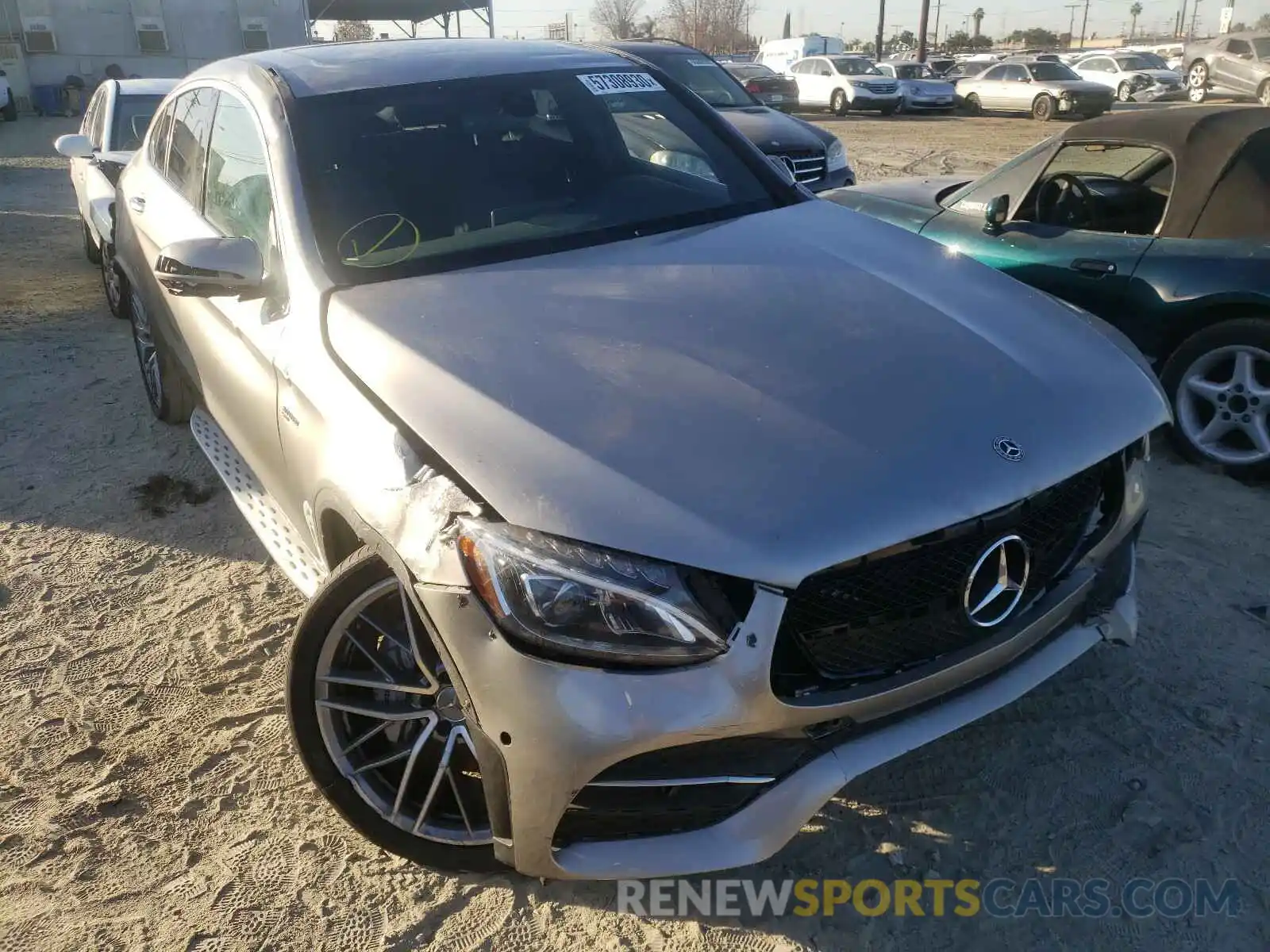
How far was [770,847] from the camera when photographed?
6.61ft

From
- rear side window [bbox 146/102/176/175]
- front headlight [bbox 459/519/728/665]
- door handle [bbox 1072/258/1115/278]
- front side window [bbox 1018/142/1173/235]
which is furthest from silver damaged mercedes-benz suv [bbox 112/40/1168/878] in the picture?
front side window [bbox 1018/142/1173/235]

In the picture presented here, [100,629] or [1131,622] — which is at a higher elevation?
[1131,622]

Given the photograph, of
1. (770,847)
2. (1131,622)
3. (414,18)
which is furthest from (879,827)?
(414,18)

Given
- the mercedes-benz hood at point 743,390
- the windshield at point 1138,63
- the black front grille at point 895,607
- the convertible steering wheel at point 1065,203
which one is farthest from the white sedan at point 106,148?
the windshield at point 1138,63

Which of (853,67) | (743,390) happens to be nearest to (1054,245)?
(743,390)

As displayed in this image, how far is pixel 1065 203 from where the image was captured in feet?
16.9

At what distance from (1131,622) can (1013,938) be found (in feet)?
2.67

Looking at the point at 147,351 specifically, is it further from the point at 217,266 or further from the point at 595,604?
the point at 595,604

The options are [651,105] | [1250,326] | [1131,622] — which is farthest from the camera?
[1250,326]

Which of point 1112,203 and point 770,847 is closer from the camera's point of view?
point 770,847

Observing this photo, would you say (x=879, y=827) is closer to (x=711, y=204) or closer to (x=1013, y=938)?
(x=1013, y=938)

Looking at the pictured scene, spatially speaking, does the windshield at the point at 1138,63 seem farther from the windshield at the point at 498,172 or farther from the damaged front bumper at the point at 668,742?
the damaged front bumper at the point at 668,742

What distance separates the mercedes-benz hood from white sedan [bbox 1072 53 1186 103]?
86.6ft

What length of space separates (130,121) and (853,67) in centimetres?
2169
